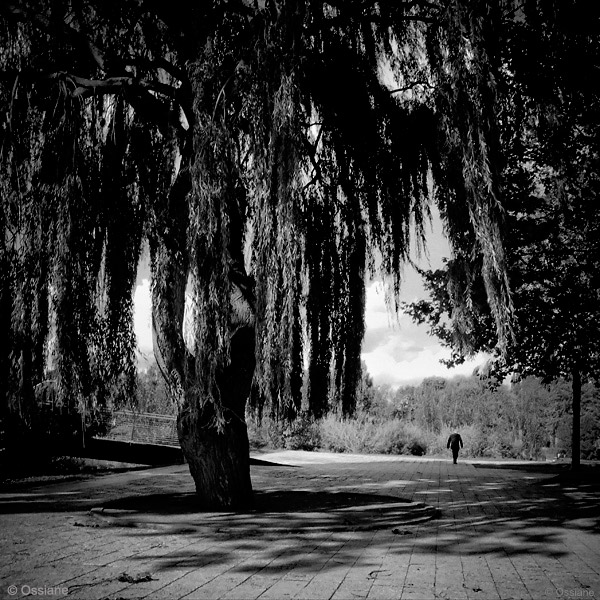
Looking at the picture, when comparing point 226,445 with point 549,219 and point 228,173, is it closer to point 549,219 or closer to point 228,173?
point 228,173

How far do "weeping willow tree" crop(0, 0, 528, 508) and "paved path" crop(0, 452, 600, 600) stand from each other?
44.1 inches

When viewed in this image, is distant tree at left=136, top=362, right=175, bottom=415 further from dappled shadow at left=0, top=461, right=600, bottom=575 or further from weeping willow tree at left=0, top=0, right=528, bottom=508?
dappled shadow at left=0, top=461, right=600, bottom=575

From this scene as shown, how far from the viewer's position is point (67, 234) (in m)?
3.95

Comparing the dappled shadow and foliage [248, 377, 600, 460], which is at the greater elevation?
the dappled shadow

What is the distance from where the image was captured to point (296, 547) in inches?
184

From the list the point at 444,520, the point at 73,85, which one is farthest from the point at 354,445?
the point at 73,85

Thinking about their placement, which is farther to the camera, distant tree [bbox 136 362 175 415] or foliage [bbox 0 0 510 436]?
distant tree [bbox 136 362 175 415]

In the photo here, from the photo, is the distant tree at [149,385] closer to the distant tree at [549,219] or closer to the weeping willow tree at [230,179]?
the weeping willow tree at [230,179]

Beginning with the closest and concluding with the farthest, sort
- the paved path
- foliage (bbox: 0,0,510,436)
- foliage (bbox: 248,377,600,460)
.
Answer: the paved path → foliage (bbox: 0,0,510,436) → foliage (bbox: 248,377,600,460)

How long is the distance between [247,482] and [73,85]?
179 inches

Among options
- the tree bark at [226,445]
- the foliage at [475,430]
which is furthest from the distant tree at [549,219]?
the foliage at [475,430]

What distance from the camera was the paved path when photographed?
11.7 feet

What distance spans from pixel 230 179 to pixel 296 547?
3.15 meters

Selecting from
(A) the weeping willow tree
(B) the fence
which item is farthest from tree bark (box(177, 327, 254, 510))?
(B) the fence
